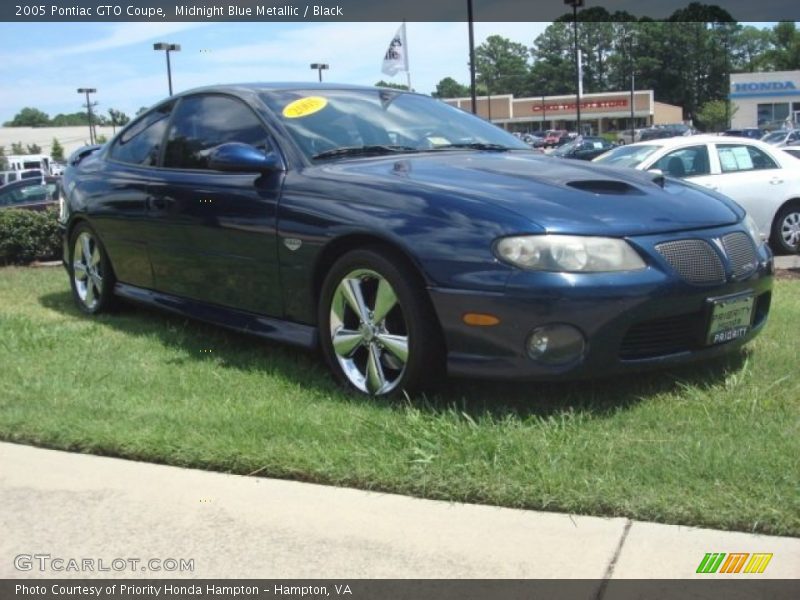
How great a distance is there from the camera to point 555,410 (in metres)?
3.73

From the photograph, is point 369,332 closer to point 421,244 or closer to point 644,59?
point 421,244

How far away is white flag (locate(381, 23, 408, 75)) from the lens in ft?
70.5

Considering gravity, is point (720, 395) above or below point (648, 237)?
below

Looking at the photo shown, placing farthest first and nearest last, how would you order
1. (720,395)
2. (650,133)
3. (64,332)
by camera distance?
(650,133)
(64,332)
(720,395)

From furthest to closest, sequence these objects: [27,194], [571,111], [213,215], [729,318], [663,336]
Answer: [571,111], [27,194], [213,215], [729,318], [663,336]

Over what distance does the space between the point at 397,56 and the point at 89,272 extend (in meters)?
16.6

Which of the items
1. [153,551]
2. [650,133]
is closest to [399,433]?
[153,551]

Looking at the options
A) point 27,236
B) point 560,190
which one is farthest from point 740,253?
point 27,236

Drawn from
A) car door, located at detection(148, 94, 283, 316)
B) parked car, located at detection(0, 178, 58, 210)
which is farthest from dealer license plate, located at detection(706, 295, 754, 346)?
parked car, located at detection(0, 178, 58, 210)

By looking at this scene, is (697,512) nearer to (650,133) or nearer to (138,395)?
(138,395)

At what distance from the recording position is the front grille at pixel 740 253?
150 inches

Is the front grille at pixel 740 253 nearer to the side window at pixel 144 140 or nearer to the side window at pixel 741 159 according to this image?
the side window at pixel 144 140

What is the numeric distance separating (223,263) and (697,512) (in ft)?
9.17

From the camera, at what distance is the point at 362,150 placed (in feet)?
14.8
